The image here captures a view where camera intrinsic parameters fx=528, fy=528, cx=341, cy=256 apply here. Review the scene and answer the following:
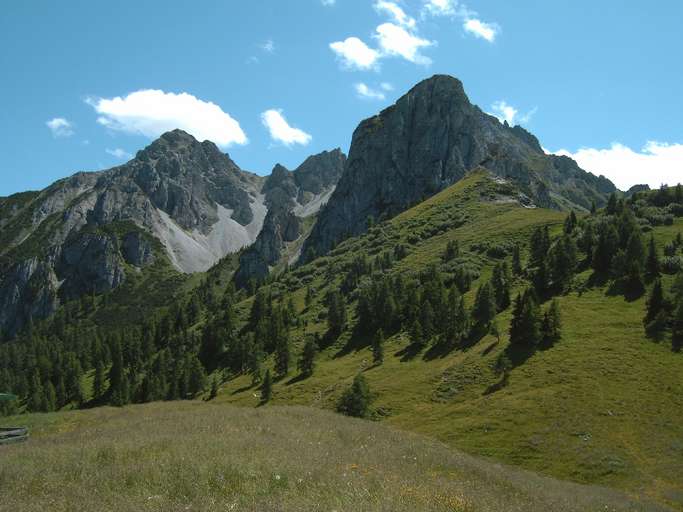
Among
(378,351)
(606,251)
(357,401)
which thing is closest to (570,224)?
(606,251)

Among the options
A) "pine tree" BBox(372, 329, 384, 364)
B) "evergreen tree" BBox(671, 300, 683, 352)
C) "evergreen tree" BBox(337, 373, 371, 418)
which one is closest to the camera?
"evergreen tree" BBox(337, 373, 371, 418)

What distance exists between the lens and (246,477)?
595 inches

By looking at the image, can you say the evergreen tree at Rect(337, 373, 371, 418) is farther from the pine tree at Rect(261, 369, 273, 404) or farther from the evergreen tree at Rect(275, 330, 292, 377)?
the evergreen tree at Rect(275, 330, 292, 377)

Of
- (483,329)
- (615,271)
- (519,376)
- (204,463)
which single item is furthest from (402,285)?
(204,463)

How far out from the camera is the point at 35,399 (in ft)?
392

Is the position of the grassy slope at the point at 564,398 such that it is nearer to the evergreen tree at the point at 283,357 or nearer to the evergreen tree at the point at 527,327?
the evergreen tree at the point at 527,327

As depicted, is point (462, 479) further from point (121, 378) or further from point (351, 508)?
point (121, 378)

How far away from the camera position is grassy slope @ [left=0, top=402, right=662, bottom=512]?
13.5m

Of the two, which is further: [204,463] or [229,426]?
[229,426]

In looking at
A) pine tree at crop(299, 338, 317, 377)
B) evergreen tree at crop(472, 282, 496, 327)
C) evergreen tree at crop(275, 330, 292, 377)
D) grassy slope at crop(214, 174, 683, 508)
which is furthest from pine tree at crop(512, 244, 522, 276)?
evergreen tree at crop(275, 330, 292, 377)

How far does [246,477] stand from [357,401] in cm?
5375

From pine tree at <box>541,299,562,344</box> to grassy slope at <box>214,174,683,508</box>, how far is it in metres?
1.47

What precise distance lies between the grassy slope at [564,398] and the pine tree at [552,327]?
147 cm

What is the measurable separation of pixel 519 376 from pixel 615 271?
42424 millimetres
